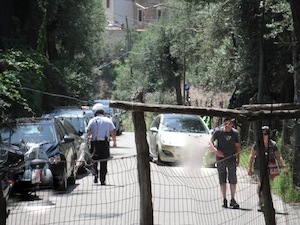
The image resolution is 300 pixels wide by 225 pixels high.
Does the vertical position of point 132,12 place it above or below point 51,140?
above

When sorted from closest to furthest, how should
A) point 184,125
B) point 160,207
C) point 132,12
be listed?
point 160,207 < point 184,125 < point 132,12

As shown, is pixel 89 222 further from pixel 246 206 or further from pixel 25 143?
pixel 25 143

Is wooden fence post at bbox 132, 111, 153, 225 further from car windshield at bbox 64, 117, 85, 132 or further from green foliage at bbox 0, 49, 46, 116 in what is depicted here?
car windshield at bbox 64, 117, 85, 132

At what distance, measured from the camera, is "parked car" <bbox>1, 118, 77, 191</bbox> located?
13.9 metres

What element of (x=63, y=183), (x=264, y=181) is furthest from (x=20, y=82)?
(x=264, y=181)

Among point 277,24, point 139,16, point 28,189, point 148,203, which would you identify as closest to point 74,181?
point 28,189

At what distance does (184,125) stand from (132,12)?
72226mm

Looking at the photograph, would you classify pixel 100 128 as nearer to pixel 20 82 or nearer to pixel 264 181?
pixel 20 82

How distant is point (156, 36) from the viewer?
2115 inches

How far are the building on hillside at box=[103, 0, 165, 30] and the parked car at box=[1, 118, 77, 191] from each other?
69881 mm

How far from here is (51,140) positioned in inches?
591

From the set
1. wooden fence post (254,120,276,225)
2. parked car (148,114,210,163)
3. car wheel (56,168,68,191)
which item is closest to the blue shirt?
car wheel (56,168,68,191)

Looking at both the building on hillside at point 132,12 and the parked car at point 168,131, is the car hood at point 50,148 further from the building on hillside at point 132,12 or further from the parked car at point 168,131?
the building on hillside at point 132,12

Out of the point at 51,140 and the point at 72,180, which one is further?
the point at 51,140
